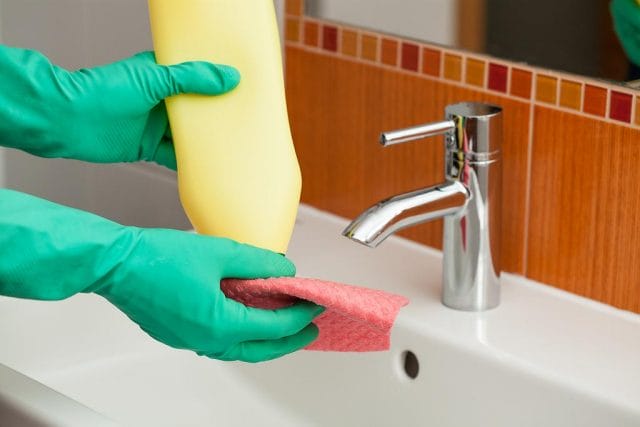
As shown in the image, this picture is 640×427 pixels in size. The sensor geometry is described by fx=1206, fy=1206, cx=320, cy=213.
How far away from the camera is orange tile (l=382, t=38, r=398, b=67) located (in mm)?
1229

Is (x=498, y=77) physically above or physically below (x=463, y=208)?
above

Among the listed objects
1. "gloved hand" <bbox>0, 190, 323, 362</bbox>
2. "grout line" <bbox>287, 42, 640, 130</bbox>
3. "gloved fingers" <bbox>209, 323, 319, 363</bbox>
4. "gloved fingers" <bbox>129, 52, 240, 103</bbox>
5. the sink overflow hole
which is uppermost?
"gloved fingers" <bbox>129, 52, 240, 103</bbox>

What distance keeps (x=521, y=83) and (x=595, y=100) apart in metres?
0.08

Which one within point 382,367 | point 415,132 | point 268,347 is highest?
point 415,132

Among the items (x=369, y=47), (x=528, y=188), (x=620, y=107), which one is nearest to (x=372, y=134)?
(x=369, y=47)

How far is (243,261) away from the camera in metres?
0.87

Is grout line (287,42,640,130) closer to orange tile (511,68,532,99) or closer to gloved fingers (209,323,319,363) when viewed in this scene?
orange tile (511,68,532,99)

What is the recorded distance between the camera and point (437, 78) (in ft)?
3.94

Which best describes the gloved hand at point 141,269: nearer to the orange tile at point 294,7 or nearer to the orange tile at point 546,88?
the orange tile at point 546,88

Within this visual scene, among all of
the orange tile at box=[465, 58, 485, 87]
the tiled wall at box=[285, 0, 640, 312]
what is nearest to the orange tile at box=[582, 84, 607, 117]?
the tiled wall at box=[285, 0, 640, 312]

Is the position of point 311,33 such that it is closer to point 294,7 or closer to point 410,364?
point 294,7

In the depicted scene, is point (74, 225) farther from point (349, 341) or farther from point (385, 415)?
point (385, 415)

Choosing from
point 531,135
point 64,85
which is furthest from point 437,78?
point 64,85

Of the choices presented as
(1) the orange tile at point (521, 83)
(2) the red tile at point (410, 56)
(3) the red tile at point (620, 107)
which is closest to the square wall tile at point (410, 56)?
(2) the red tile at point (410, 56)
